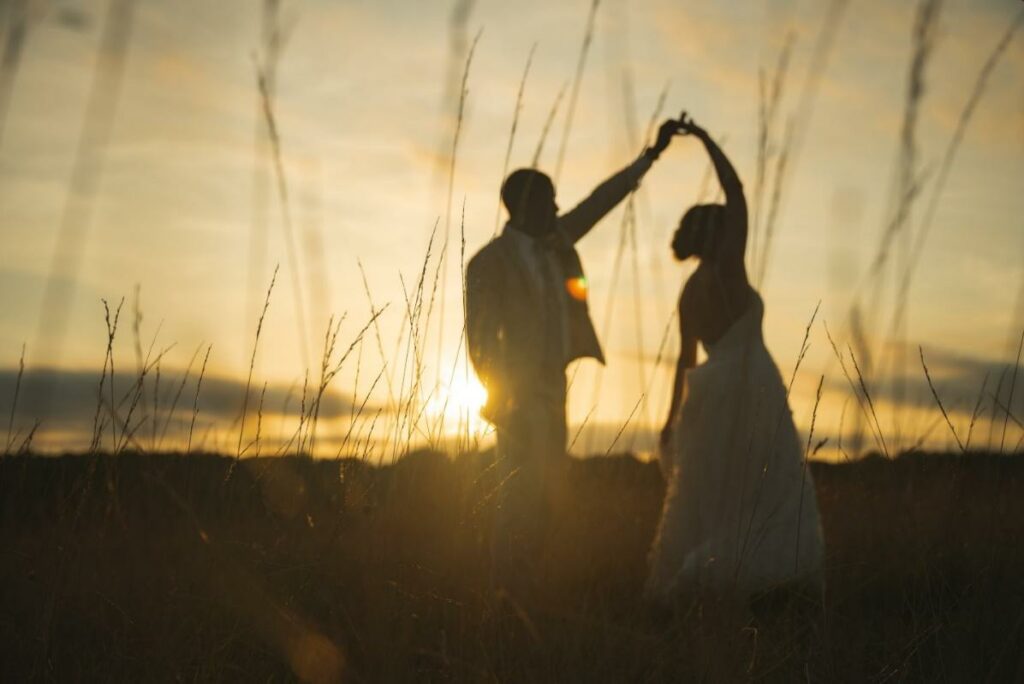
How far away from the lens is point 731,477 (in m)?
3.20

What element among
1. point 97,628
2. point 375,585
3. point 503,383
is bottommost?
point 97,628

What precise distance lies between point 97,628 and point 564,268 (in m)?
2.02

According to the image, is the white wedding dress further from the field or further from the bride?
the field

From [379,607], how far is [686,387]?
6.86ft

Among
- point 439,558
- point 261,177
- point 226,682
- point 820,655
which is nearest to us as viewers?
point 226,682

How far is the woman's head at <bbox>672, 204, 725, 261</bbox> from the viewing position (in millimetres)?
3076

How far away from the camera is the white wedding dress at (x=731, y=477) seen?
9.93ft

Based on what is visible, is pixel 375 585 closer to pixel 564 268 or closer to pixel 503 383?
pixel 503 383

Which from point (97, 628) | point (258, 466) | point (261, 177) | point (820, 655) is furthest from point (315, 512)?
point (820, 655)

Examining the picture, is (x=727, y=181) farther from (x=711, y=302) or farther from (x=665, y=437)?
(x=665, y=437)

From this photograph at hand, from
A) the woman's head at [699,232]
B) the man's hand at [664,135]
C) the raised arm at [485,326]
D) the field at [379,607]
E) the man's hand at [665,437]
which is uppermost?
the man's hand at [664,135]

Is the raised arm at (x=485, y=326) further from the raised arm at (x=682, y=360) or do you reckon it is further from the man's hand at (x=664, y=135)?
the raised arm at (x=682, y=360)

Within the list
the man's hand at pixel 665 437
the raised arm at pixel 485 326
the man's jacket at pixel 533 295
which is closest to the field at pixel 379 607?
the raised arm at pixel 485 326

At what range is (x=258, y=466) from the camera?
210 cm
